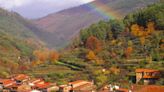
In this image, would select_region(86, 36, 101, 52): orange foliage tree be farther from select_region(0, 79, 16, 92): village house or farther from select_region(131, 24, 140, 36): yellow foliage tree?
select_region(0, 79, 16, 92): village house

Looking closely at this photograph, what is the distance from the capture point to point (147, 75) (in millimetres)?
41656

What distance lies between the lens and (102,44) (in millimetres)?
57844

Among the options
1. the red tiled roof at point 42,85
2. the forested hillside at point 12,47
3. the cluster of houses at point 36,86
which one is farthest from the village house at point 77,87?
the forested hillside at point 12,47

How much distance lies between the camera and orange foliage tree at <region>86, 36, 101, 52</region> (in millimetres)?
55906

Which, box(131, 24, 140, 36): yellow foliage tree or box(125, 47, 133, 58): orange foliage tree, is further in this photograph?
box(131, 24, 140, 36): yellow foliage tree

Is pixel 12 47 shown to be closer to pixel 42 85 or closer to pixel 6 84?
pixel 6 84

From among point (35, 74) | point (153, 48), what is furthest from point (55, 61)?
point (153, 48)

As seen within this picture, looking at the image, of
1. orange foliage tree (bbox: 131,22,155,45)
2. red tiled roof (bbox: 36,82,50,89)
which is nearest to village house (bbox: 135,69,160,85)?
red tiled roof (bbox: 36,82,50,89)

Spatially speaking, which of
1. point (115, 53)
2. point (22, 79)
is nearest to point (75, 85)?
point (22, 79)

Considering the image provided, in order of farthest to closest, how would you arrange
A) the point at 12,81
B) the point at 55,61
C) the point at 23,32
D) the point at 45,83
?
the point at 23,32 < the point at 55,61 < the point at 12,81 < the point at 45,83

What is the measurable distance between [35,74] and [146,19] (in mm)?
16149

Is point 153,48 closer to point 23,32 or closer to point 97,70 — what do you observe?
point 97,70

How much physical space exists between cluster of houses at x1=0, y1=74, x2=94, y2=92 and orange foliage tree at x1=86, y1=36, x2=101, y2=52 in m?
9.68

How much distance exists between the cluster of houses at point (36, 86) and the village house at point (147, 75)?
4392 millimetres
